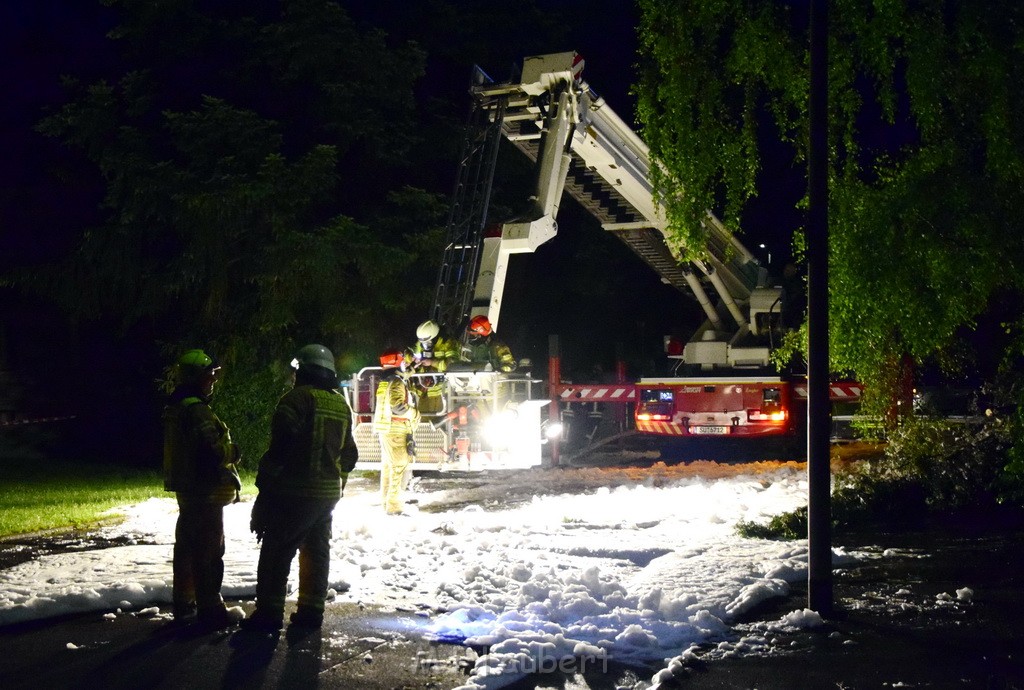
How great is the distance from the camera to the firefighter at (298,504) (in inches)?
238

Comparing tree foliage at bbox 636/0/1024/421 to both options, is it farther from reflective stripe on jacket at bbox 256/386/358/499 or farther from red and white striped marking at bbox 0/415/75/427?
red and white striped marking at bbox 0/415/75/427

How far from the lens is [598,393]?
55.8ft

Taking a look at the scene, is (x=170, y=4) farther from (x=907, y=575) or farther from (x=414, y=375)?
(x=907, y=575)

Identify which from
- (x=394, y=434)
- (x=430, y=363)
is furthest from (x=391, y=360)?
(x=394, y=434)

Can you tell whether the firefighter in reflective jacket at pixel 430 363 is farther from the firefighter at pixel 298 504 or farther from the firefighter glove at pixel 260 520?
the firefighter glove at pixel 260 520

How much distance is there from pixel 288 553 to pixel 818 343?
3.43 meters

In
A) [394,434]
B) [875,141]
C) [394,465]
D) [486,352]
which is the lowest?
[394,465]

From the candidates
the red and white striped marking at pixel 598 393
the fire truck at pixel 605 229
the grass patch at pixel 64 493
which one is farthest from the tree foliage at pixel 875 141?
the red and white striped marking at pixel 598 393

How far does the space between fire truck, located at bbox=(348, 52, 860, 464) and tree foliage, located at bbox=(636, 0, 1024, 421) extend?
4.06 ft

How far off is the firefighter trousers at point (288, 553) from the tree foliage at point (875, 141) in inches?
172

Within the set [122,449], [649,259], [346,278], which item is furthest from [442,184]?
[122,449]

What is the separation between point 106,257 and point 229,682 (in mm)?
14078

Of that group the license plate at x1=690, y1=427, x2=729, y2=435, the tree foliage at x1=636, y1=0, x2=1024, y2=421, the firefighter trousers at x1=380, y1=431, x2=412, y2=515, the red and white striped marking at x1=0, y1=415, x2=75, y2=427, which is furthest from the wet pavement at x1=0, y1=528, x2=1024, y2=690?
the red and white striped marking at x1=0, y1=415, x2=75, y2=427

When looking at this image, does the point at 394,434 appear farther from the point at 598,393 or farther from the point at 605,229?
the point at 598,393
